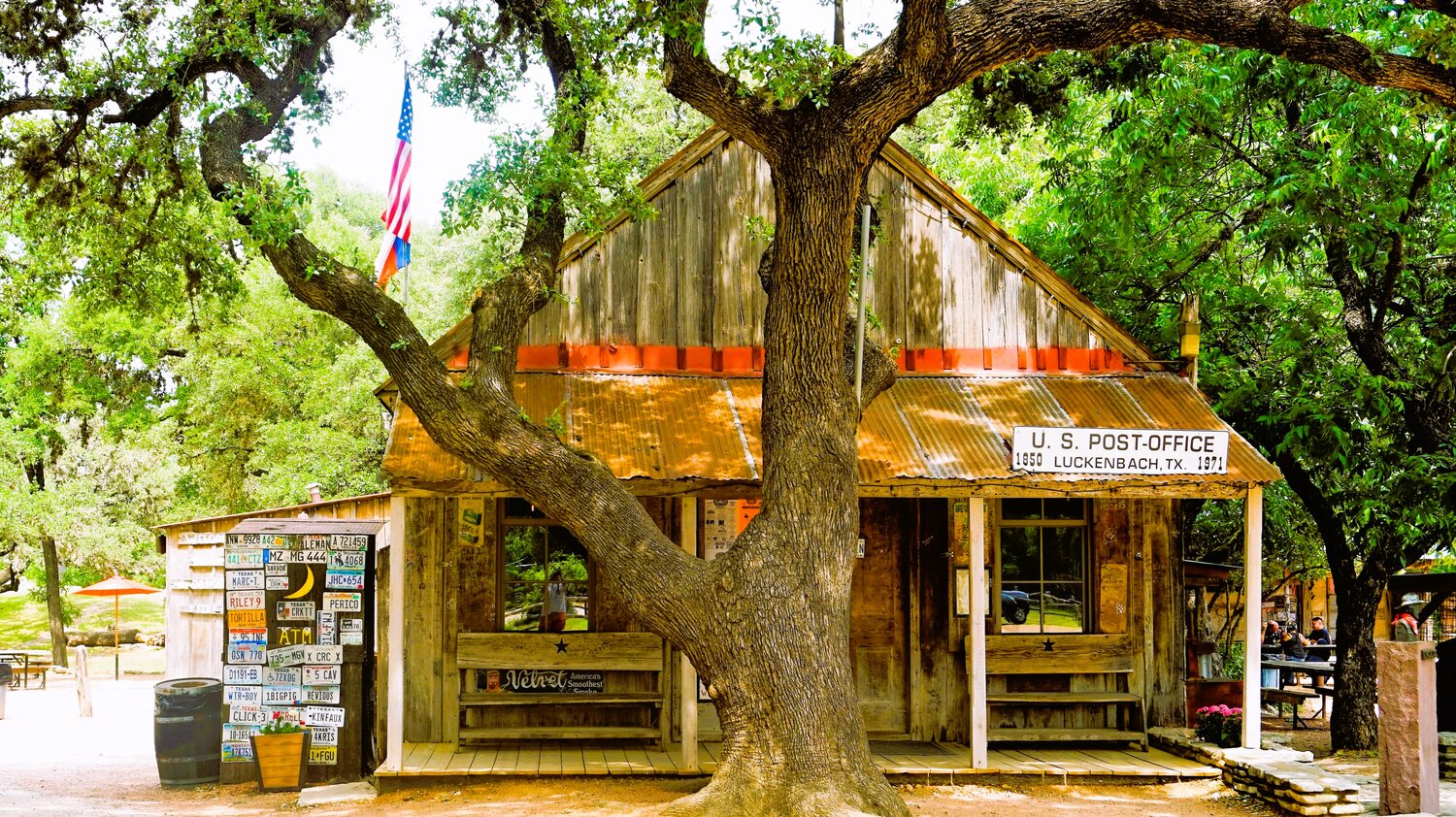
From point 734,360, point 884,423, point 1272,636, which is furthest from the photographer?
point 1272,636

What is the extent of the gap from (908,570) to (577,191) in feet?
16.4

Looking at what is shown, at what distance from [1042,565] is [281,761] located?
23.3ft

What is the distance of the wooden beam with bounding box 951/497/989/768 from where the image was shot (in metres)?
10.6

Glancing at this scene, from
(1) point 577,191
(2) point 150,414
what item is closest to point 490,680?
(1) point 577,191

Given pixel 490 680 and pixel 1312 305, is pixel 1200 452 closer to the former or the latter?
pixel 1312 305

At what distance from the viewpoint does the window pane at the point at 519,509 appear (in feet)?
38.8

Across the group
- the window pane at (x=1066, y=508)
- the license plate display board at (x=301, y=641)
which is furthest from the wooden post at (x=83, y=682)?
the window pane at (x=1066, y=508)

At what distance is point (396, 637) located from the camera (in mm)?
10047

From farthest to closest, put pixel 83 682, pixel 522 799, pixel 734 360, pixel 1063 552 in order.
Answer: pixel 83 682 < pixel 1063 552 < pixel 734 360 < pixel 522 799

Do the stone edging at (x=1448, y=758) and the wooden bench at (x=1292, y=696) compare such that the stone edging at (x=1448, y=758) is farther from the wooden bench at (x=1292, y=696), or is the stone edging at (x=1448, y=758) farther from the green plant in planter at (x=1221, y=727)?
the wooden bench at (x=1292, y=696)

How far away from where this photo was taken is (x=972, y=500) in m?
10.6

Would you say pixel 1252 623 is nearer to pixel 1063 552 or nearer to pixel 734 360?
pixel 1063 552

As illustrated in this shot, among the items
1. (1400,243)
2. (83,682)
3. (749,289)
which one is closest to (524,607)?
(749,289)

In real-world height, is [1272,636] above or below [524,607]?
below
